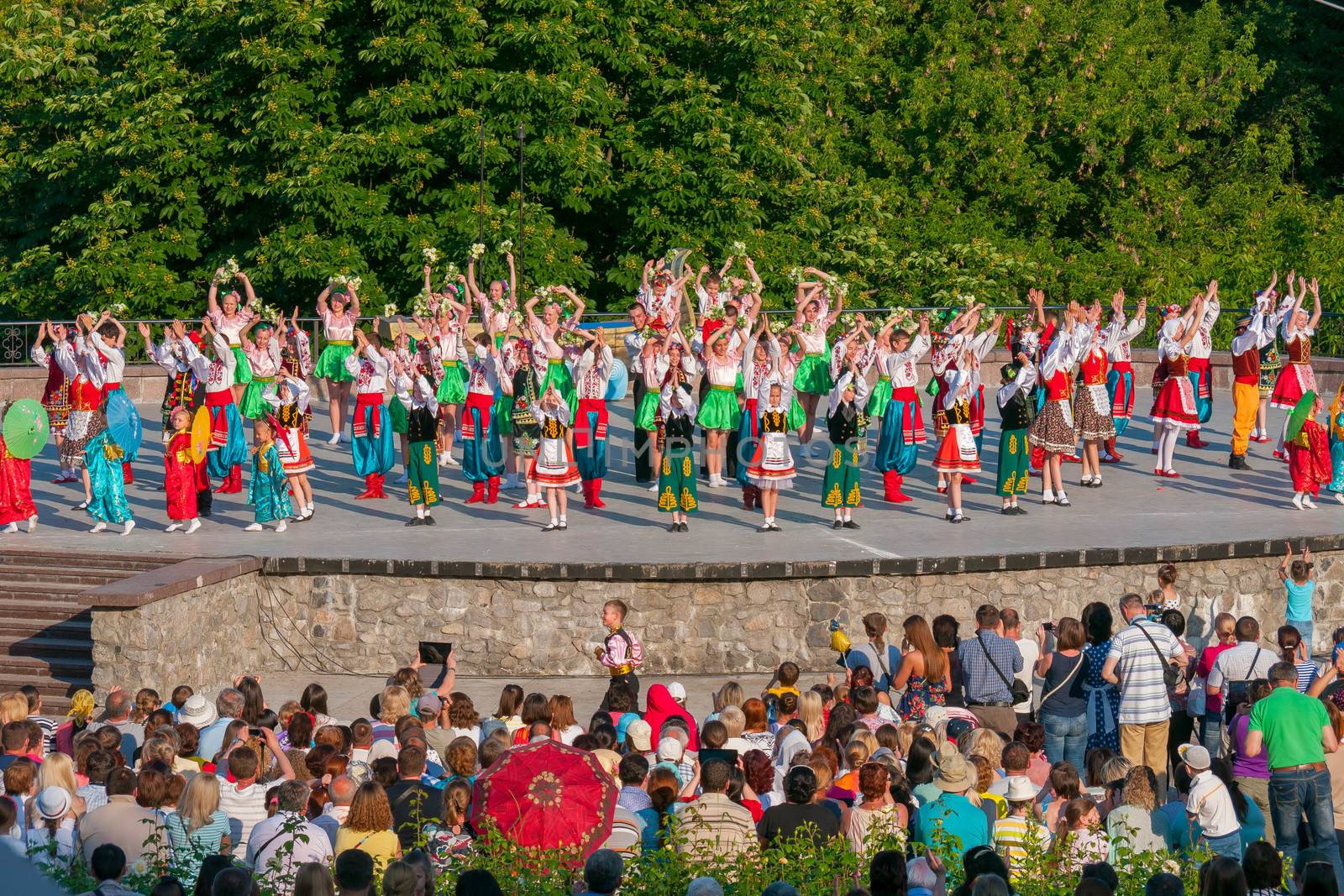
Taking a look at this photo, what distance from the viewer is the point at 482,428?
18.2 metres

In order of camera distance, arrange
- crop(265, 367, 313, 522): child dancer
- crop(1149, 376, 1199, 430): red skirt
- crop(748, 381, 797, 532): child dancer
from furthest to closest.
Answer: crop(1149, 376, 1199, 430): red skirt → crop(265, 367, 313, 522): child dancer → crop(748, 381, 797, 532): child dancer

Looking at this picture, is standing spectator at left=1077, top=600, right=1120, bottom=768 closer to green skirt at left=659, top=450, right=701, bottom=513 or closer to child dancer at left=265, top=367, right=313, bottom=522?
green skirt at left=659, top=450, right=701, bottom=513

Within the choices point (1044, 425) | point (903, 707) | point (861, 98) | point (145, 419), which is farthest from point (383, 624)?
point (861, 98)

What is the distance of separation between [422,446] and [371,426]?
5.60 feet

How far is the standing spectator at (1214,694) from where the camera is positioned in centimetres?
1133

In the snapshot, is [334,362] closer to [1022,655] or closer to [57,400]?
[57,400]

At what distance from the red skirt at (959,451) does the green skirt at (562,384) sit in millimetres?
3509

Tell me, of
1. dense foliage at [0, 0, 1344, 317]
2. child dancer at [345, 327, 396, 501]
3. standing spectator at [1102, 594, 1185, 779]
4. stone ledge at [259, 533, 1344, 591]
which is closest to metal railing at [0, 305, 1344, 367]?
dense foliage at [0, 0, 1344, 317]

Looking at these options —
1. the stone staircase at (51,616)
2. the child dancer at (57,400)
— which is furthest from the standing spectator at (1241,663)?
the child dancer at (57,400)

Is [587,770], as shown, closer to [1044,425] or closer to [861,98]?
[1044,425]

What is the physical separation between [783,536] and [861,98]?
18.3 meters

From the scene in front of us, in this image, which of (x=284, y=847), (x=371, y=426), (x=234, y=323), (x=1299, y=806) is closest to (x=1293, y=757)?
(x=1299, y=806)

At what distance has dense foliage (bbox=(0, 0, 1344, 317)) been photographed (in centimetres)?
2745

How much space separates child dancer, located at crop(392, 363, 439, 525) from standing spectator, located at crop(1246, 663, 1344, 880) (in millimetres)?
9038
